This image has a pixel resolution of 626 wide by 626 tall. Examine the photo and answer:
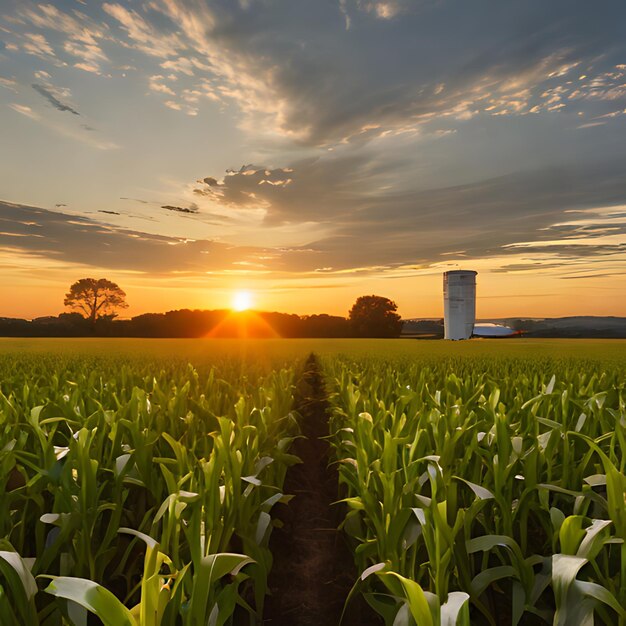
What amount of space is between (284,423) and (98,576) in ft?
9.63

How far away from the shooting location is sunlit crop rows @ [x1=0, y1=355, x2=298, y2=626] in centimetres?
148

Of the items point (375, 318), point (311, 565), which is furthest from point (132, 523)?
point (375, 318)

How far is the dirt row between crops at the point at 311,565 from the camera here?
2920 millimetres

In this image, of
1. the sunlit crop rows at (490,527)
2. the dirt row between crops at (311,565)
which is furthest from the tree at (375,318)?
the sunlit crop rows at (490,527)

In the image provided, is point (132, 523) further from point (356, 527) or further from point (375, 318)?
point (375, 318)

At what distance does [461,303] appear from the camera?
157 ft

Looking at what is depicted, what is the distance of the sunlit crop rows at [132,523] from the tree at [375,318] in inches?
2216

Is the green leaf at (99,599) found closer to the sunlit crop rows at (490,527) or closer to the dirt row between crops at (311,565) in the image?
the sunlit crop rows at (490,527)

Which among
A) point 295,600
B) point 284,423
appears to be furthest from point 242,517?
point 284,423

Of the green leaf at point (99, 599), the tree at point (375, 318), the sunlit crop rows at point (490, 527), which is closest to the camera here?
the green leaf at point (99, 599)

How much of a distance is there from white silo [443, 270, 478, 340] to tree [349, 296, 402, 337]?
12906 millimetres

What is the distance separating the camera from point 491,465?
8.00 ft

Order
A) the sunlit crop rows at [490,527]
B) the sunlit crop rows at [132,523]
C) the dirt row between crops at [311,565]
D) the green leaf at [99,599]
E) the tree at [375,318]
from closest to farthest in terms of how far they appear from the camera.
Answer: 1. the green leaf at [99,599]
2. the sunlit crop rows at [132,523]
3. the sunlit crop rows at [490,527]
4. the dirt row between crops at [311,565]
5. the tree at [375,318]

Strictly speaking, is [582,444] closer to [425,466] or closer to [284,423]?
[425,466]
